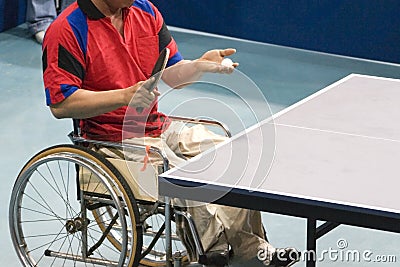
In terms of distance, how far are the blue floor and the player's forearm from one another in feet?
0.98

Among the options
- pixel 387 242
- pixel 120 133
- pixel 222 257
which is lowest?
pixel 387 242

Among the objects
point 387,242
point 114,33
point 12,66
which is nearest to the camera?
point 114,33

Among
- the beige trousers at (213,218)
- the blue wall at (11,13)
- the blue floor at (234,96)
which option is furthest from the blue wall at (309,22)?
the beige trousers at (213,218)

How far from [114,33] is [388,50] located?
3.20m

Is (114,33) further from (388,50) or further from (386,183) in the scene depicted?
(388,50)

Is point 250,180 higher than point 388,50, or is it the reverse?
point 250,180

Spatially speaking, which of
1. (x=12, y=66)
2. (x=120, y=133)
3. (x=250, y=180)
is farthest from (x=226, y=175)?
(x=12, y=66)

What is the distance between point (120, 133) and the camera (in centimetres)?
336

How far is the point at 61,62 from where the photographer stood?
128 inches

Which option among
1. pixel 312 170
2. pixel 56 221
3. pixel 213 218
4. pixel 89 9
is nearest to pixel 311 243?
pixel 312 170

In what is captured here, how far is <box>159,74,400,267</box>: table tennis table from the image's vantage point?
2.62 metres

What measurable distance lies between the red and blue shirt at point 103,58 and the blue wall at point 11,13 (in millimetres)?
3430

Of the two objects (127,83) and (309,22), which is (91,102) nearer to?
(127,83)

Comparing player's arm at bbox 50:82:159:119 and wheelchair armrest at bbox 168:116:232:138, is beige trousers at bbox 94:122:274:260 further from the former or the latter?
player's arm at bbox 50:82:159:119
